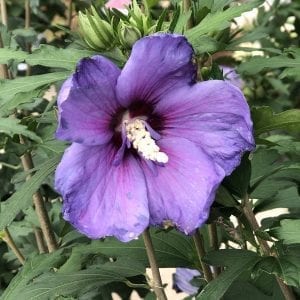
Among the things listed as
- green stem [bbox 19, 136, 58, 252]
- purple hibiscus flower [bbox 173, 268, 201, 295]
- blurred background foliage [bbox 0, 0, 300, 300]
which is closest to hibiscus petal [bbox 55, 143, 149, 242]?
blurred background foliage [bbox 0, 0, 300, 300]

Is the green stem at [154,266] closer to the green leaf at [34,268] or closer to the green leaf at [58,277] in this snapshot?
the green leaf at [58,277]

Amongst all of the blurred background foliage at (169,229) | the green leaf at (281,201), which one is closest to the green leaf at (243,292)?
the blurred background foliage at (169,229)

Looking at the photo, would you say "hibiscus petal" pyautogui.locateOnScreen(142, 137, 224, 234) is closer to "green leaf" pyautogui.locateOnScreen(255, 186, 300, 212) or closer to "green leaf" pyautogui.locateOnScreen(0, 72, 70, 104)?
"green leaf" pyautogui.locateOnScreen(0, 72, 70, 104)

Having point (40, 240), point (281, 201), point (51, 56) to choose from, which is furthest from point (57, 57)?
point (40, 240)

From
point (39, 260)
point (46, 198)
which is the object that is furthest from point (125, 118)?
point (46, 198)

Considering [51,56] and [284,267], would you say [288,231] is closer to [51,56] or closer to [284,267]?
[284,267]

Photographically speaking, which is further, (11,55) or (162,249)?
(162,249)
